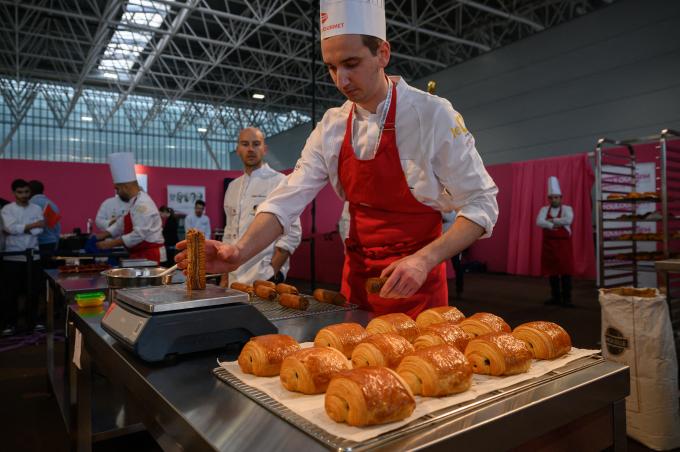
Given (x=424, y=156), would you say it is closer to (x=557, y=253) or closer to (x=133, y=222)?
(x=133, y=222)

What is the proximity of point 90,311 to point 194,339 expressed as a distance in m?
0.88

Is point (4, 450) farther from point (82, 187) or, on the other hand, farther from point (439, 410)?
point (82, 187)

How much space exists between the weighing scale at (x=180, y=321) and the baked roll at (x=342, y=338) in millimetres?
190

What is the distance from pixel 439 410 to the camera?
0.77 meters

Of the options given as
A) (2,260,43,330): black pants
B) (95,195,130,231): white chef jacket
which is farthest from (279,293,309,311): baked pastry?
(2,260,43,330): black pants

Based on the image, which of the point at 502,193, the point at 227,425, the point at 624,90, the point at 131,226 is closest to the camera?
the point at 227,425

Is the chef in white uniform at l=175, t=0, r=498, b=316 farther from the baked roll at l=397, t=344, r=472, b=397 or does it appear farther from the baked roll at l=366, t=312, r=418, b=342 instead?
the baked roll at l=397, t=344, r=472, b=397

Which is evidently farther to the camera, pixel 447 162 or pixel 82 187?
pixel 82 187

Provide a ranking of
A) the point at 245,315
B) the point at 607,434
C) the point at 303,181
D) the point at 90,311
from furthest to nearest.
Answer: the point at 303,181, the point at 90,311, the point at 245,315, the point at 607,434

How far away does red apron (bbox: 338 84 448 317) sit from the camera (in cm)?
170

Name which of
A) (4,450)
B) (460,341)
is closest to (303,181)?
(460,341)

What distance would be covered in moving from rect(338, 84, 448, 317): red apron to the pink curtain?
27.4 ft

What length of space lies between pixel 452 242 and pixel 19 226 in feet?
19.8

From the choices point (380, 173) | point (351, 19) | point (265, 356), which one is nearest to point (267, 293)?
point (380, 173)
